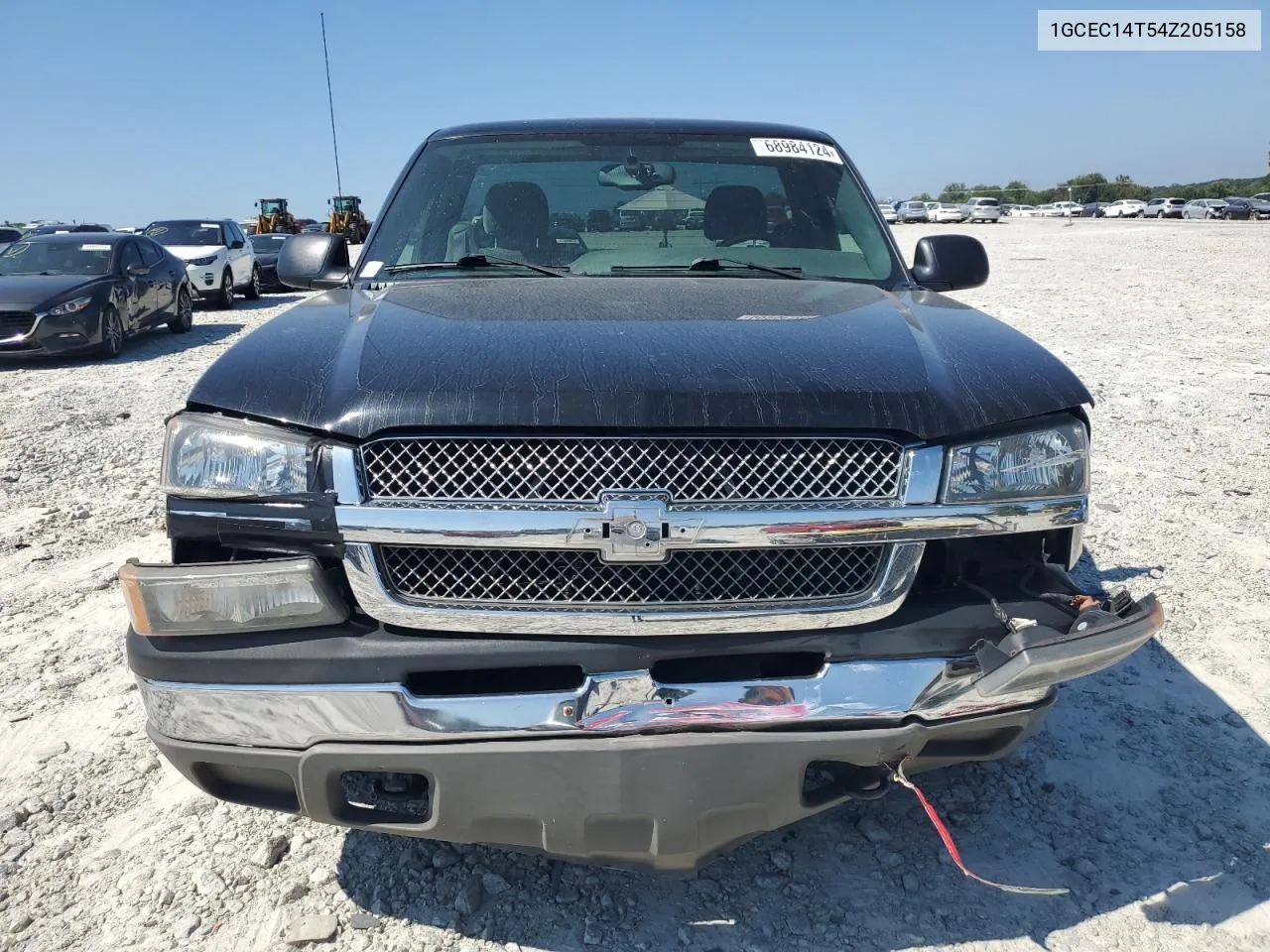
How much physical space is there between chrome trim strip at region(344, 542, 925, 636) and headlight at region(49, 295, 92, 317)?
34.5 feet

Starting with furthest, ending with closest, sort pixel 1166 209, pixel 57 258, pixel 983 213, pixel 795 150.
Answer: pixel 1166 209
pixel 983 213
pixel 57 258
pixel 795 150

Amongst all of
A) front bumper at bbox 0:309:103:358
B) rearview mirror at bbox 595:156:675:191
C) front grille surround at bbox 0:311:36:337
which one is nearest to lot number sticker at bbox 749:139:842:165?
rearview mirror at bbox 595:156:675:191

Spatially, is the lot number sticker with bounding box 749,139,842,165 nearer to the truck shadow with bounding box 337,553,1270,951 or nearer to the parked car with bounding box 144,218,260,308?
the truck shadow with bounding box 337,553,1270,951

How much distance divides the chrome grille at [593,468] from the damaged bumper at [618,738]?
366 mm

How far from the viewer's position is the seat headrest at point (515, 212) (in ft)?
11.0

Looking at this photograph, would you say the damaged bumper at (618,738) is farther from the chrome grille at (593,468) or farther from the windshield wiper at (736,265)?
the windshield wiper at (736,265)

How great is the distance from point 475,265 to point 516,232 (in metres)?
0.24

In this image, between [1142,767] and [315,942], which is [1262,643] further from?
[315,942]

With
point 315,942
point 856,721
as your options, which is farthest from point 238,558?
point 856,721

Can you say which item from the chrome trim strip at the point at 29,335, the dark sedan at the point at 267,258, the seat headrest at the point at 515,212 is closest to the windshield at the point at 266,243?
the dark sedan at the point at 267,258

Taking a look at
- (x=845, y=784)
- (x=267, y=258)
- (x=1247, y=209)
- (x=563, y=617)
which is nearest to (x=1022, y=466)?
A: (x=845, y=784)

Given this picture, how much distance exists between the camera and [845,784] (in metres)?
2.06

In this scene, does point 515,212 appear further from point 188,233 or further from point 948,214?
point 948,214

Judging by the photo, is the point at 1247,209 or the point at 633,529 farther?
the point at 1247,209
